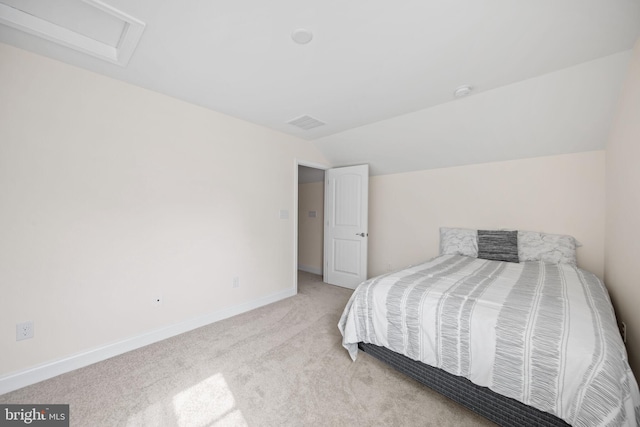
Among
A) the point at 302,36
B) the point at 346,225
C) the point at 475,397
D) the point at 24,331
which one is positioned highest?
the point at 302,36

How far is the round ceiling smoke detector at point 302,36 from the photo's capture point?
150cm

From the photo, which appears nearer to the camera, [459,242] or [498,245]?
[498,245]

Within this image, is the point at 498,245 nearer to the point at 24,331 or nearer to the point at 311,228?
the point at 311,228

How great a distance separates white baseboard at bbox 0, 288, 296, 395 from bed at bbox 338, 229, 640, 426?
5.11 ft

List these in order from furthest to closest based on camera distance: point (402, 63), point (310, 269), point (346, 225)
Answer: point (310, 269) < point (346, 225) < point (402, 63)

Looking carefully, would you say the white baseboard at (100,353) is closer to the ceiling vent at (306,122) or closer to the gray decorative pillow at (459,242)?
the ceiling vent at (306,122)

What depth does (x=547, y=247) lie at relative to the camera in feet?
8.73

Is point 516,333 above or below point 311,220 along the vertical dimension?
below

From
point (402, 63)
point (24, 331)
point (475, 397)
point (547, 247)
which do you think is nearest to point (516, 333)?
point (475, 397)

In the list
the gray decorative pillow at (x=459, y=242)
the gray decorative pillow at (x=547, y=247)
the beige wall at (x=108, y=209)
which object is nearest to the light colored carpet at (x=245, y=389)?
the beige wall at (x=108, y=209)

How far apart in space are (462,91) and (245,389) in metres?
2.99

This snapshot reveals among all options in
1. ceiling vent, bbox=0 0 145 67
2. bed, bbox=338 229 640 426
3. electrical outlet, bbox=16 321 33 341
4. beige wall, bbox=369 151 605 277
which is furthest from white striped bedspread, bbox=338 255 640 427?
ceiling vent, bbox=0 0 145 67

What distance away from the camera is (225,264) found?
2836 millimetres

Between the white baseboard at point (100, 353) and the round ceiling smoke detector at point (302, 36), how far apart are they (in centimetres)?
270
